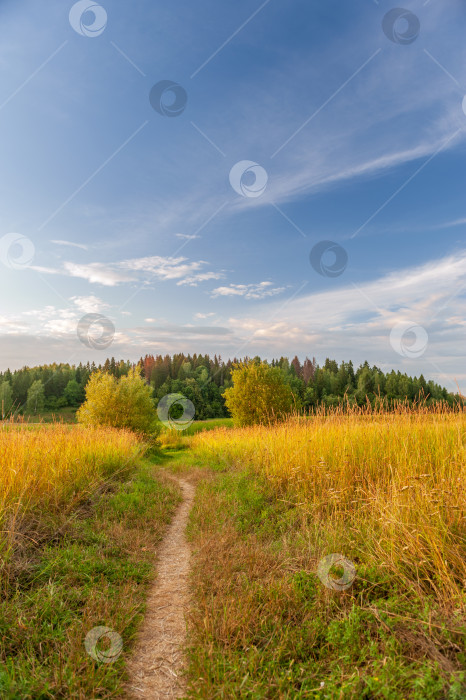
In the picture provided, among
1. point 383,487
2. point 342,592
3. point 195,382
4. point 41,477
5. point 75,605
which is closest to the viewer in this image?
point 342,592

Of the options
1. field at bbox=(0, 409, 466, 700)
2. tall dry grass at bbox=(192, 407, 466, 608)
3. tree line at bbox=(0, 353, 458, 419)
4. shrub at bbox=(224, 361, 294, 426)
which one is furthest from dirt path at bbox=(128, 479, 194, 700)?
tree line at bbox=(0, 353, 458, 419)

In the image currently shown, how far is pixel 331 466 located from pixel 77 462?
512cm

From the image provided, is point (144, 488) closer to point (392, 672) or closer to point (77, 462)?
point (77, 462)

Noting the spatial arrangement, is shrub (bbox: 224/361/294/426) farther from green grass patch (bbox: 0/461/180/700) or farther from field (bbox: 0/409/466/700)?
green grass patch (bbox: 0/461/180/700)

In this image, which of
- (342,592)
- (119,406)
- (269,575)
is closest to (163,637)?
(269,575)

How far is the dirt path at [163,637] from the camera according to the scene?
8.97 ft

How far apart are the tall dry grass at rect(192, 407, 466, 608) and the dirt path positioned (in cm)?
170

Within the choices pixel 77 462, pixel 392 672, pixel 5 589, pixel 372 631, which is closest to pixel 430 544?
pixel 372 631

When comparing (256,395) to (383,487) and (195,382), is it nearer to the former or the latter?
(383,487)

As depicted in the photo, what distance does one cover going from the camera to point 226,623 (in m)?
3.12

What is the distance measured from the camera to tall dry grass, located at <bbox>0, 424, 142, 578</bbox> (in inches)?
186

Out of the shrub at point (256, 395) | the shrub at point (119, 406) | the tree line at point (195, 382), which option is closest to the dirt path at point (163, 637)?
the shrub at point (119, 406)

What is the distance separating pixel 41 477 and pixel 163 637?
3.59 metres

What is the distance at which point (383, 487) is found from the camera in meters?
5.42
